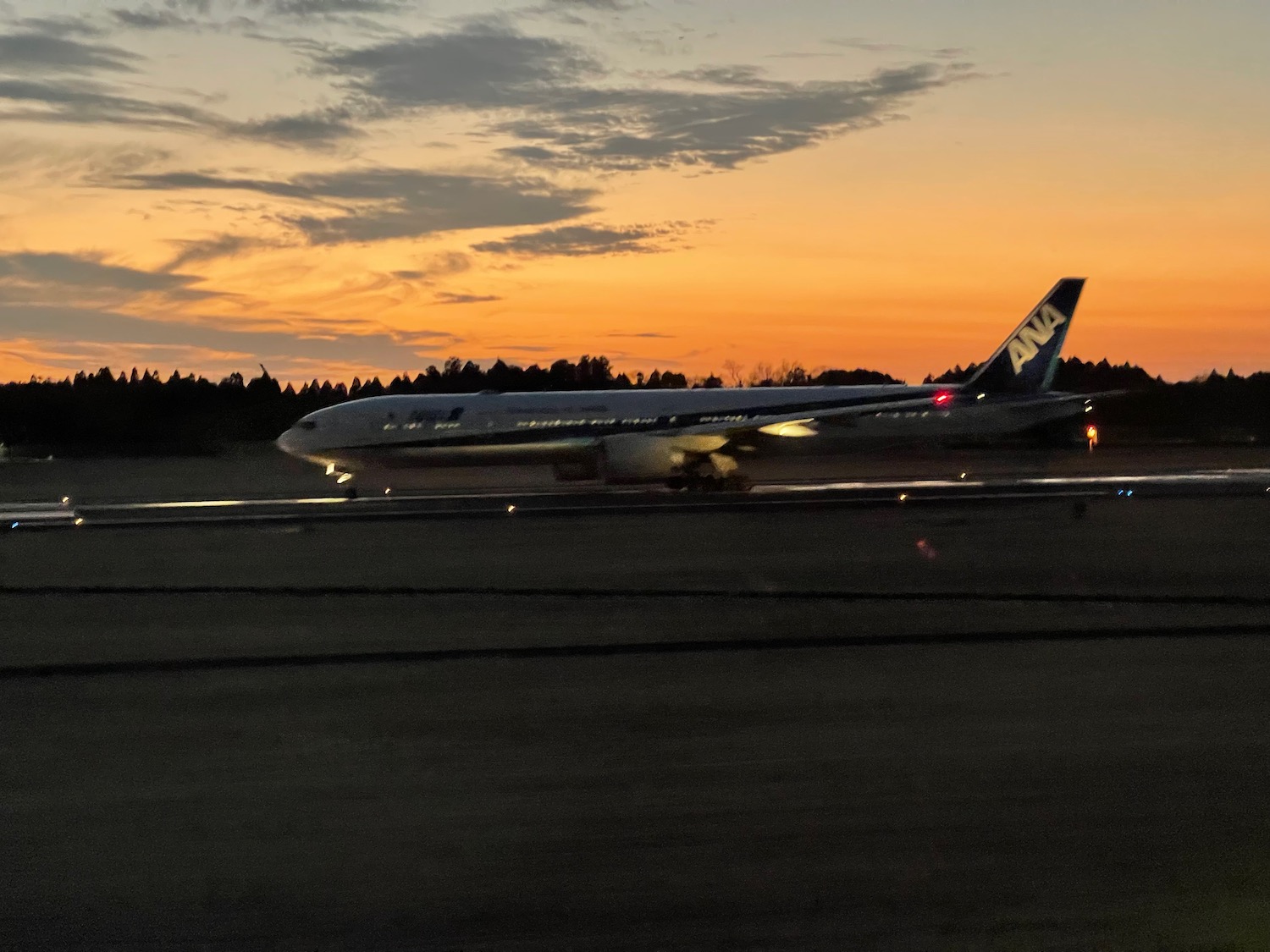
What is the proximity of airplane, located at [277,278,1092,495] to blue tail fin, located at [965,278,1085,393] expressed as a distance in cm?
292

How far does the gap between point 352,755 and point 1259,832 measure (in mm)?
5234

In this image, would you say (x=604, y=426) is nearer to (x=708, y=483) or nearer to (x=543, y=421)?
(x=543, y=421)

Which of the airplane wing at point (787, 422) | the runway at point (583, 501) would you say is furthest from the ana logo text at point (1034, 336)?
the airplane wing at point (787, 422)

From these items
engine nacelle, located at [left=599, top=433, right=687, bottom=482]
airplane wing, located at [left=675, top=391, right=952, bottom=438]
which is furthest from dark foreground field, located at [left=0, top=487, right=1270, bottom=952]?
airplane wing, located at [left=675, top=391, right=952, bottom=438]

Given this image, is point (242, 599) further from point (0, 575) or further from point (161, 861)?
point (161, 861)

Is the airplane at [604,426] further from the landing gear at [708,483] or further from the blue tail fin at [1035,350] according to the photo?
the blue tail fin at [1035,350]

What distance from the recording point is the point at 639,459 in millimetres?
35906

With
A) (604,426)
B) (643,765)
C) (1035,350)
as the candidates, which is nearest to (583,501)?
(604,426)

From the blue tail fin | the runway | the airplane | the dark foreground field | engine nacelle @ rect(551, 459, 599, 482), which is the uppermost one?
the blue tail fin

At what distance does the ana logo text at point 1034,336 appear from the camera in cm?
4209

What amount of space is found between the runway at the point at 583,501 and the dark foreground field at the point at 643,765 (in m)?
12.1

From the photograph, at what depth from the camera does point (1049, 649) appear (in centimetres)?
1177

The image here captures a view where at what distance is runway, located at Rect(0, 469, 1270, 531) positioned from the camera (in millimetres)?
28844

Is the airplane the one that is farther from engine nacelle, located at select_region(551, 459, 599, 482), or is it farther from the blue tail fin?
the blue tail fin
